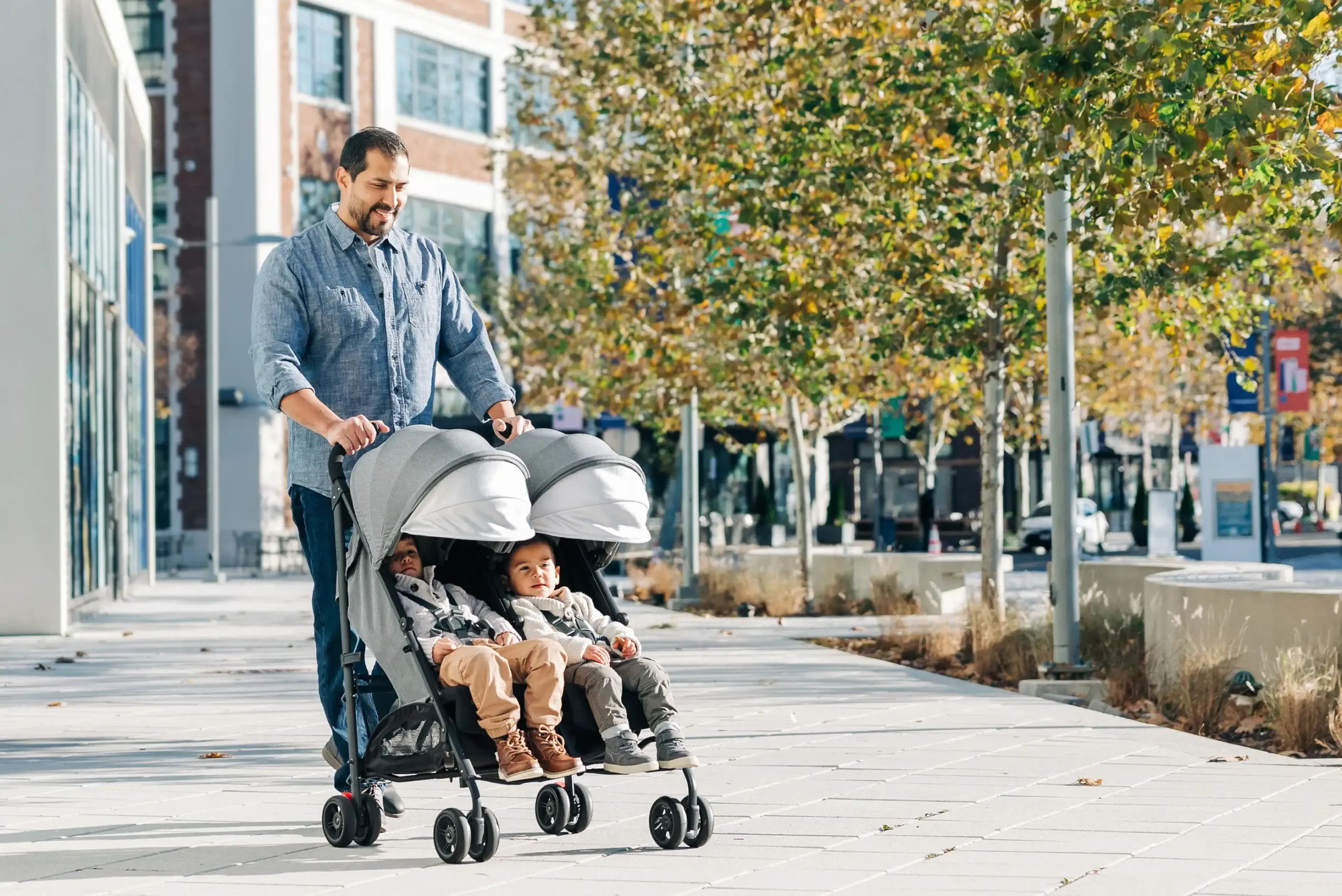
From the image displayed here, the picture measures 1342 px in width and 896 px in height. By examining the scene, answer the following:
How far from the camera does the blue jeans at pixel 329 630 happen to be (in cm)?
669

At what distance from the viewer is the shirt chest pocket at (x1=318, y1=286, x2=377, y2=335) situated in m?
6.71

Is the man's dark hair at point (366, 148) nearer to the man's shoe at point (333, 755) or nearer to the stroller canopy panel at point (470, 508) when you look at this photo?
the stroller canopy panel at point (470, 508)

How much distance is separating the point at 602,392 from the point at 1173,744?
18050 mm

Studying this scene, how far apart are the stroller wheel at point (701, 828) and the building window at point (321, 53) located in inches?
1544

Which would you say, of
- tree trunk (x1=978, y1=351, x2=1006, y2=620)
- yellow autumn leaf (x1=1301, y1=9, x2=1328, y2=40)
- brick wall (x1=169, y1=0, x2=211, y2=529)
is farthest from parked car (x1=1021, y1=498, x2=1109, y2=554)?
yellow autumn leaf (x1=1301, y1=9, x2=1328, y2=40)

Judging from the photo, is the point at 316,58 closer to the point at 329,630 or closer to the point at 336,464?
the point at 329,630

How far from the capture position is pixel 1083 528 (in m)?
44.6

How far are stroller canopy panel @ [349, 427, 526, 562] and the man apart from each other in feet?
0.96

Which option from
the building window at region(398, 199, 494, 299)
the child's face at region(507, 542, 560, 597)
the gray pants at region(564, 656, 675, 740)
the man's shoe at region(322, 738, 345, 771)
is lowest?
the man's shoe at region(322, 738, 345, 771)

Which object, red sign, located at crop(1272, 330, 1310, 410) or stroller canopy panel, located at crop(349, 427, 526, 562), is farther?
red sign, located at crop(1272, 330, 1310, 410)

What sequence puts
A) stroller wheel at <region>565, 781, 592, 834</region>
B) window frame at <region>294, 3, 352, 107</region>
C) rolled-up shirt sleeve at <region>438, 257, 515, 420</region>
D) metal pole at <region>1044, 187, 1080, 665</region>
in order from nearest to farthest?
stroller wheel at <region>565, 781, 592, 834</region> < rolled-up shirt sleeve at <region>438, 257, 515, 420</region> < metal pole at <region>1044, 187, 1080, 665</region> < window frame at <region>294, 3, 352, 107</region>

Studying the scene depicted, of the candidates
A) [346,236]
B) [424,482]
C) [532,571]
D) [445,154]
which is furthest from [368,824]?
[445,154]

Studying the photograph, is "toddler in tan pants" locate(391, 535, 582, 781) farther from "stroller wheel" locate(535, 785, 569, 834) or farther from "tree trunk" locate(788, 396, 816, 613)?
"tree trunk" locate(788, 396, 816, 613)

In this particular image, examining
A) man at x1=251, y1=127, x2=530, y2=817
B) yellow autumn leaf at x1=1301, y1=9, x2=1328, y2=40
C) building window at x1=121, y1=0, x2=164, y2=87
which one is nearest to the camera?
man at x1=251, y1=127, x2=530, y2=817
